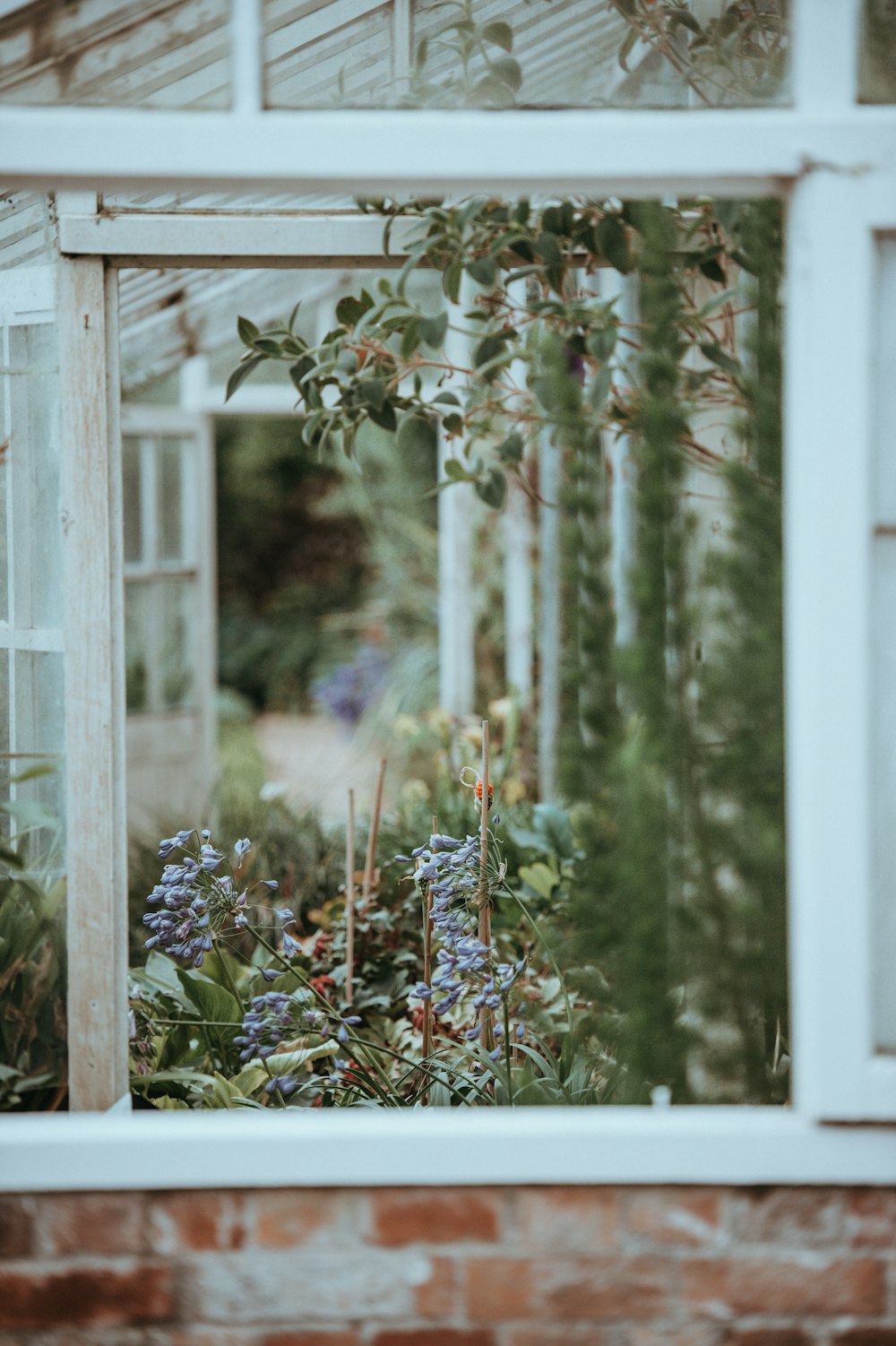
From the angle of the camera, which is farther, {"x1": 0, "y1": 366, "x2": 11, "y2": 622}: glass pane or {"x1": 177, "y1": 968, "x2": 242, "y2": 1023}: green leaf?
{"x1": 177, "y1": 968, "x2": 242, "y2": 1023}: green leaf

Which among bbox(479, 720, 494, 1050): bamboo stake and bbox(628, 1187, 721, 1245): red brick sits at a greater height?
bbox(479, 720, 494, 1050): bamboo stake

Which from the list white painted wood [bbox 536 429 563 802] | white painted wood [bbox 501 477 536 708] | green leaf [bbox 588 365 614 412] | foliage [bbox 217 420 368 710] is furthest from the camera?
foliage [bbox 217 420 368 710]

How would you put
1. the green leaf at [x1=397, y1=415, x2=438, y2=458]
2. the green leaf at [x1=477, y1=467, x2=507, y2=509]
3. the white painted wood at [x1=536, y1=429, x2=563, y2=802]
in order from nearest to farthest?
the green leaf at [x1=477, y1=467, x2=507, y2=509] < the white painted wood at [x1=536, y1=429, x2=563, y2=802] < the green leaf at [x1=397, y1=415, x2=438, y2=458]

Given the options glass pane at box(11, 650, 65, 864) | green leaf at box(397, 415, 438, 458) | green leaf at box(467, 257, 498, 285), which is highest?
green leaf at box(397, 415, 438, 458)

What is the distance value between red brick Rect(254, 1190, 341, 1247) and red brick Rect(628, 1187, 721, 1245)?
0.34m

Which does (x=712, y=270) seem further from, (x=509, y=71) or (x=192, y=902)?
(x=192, y=902)

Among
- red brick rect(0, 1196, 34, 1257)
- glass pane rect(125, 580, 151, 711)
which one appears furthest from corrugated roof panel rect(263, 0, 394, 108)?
glass pane rect(125, 580, 151, 711)

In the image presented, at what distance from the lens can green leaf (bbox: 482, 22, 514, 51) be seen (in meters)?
1.62

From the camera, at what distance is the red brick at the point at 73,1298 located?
1275mm

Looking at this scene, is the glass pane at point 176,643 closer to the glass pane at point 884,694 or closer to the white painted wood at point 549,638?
the white painted wood at point 549,638

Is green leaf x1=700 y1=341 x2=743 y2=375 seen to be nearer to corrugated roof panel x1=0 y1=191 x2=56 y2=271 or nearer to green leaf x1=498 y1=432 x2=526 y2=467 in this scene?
green leaf x1=498 y1=432 x2=526 y2=467

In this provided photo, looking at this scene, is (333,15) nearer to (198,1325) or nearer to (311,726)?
(198,1325)

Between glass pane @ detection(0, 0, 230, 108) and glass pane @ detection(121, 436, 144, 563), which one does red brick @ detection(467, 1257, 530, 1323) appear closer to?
glass pane @ detection(0, 0, 230, 108)

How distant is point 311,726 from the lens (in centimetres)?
903
